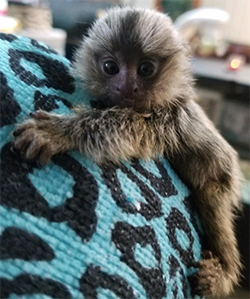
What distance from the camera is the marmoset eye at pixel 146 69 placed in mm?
1117

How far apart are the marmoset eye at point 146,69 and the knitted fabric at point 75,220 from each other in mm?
249

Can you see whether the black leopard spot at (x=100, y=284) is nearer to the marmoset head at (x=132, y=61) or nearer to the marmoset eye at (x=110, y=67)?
the marmoset head at (x=132, y=61)

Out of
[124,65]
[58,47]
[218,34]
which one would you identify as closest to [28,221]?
[124,65]

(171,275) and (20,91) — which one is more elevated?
(20,91)

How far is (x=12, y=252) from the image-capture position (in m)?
0.63

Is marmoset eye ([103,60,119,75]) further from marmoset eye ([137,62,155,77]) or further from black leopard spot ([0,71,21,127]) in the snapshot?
black leopard spot ([0,71,21,127])

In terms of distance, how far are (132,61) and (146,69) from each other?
48 millimetres

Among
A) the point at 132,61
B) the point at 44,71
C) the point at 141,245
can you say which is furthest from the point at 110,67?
the point at 141,245

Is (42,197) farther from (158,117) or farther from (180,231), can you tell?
(158,117)

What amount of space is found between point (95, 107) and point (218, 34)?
8.84 ft

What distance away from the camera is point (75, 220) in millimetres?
690

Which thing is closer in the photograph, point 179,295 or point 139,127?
point 179,295

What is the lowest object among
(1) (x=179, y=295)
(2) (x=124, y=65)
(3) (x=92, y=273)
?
(1) (x=179, y=295)

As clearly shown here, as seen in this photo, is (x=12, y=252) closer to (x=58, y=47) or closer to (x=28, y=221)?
(x=28, y=221)
